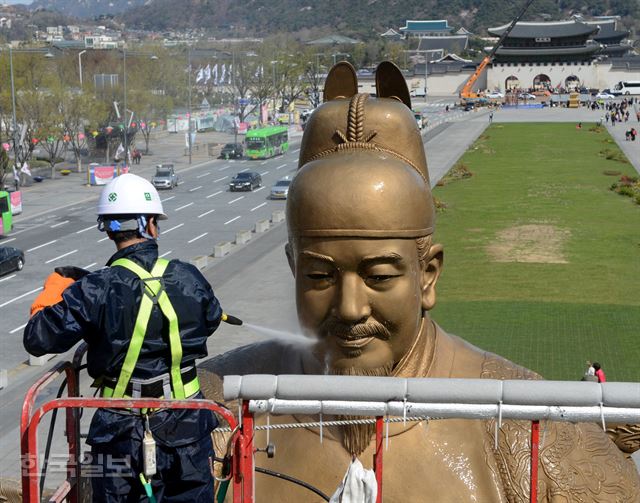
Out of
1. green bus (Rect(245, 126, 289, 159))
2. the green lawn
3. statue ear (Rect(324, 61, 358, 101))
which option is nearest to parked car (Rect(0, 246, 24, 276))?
the green lawn

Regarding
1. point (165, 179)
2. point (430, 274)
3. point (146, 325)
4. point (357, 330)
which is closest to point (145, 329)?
point (146, 325)

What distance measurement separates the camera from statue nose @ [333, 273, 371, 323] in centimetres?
623

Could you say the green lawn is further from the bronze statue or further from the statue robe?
the bronze statue

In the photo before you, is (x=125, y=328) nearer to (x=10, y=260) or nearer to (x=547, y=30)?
(x=10, y=260)

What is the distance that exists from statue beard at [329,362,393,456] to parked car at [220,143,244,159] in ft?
220

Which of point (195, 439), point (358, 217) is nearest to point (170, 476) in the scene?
point (195, 439)

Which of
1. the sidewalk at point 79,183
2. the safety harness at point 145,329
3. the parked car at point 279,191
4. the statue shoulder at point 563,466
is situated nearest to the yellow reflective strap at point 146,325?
the safety harness at point 145,329

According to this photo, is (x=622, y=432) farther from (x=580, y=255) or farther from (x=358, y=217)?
(x=580, y=255)

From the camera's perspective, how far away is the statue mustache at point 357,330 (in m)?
6.33

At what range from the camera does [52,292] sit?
19.5ft

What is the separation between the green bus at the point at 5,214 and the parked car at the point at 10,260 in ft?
22.7

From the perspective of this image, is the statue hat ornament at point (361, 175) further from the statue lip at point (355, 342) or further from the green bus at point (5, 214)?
the green bus at point (5, 214)

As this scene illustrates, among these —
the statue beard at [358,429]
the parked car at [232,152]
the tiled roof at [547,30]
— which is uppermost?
the statue beard at [358,429]

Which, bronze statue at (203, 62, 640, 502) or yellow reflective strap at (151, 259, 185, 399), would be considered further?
bronze statue at (203, 62, 640, 502)
